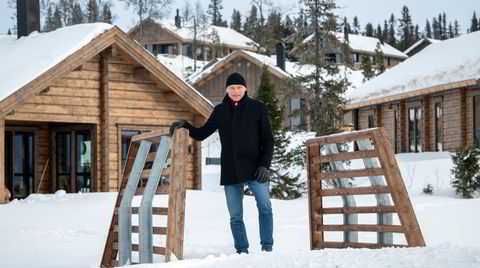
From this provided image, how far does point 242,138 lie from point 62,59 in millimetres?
12571

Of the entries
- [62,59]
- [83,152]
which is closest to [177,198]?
[62,59]

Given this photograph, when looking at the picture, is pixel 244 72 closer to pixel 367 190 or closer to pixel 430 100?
pixel 430 100

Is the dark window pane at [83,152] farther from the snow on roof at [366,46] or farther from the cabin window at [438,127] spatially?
the snow on roof at [366,46]

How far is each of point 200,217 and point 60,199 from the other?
3665mm

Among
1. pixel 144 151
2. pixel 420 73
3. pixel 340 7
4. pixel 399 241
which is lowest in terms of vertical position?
pixel 399 241

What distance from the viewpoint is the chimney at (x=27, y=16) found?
24.9m

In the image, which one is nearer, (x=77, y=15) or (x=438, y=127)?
(x=438, y=127)

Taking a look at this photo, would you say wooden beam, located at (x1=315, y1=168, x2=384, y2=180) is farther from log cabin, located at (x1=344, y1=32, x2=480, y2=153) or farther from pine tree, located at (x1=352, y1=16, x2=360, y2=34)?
pine tree, located at (x1=352, y1=16, x2=360, y2=34)

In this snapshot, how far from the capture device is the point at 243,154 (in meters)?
8.68

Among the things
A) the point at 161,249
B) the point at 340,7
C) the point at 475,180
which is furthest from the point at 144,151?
the point at 340,7

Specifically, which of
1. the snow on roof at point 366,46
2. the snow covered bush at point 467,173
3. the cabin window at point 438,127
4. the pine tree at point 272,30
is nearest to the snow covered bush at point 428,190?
the snow covered bush at point 467,173

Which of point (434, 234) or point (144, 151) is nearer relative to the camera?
point (144, 151)

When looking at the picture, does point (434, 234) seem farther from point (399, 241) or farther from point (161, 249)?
point (161, 249)

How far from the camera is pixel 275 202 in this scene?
20375mm
